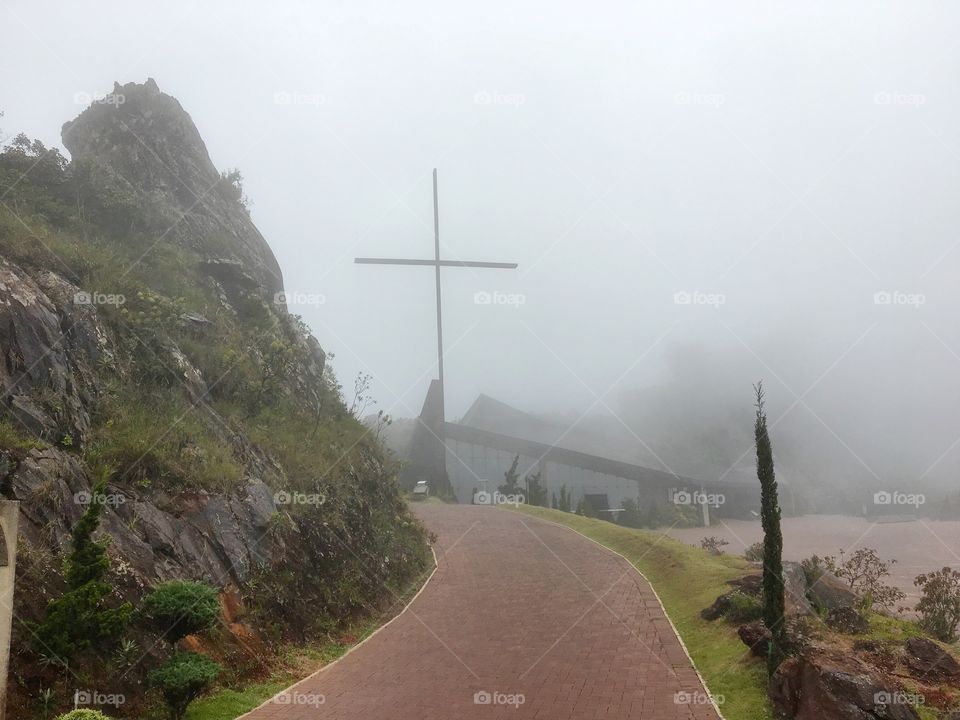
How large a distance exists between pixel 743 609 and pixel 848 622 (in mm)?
2486

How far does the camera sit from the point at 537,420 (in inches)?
2945

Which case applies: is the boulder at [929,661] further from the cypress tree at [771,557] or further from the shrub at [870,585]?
the shrub at [870,585]

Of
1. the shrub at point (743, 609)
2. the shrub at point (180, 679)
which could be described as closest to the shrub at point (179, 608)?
the shrub at point (180, 679)

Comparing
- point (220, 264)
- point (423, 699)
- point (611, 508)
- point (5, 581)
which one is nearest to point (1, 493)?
point (5, 581)

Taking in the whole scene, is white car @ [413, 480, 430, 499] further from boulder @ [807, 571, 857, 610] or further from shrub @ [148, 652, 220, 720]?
shrub @ [148, 652, 220, 720]

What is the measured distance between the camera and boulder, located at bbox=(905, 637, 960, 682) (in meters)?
11.4

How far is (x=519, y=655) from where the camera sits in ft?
50.8

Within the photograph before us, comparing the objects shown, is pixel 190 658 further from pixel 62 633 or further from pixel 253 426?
pixel 253 426

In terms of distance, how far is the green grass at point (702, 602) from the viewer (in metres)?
12.4

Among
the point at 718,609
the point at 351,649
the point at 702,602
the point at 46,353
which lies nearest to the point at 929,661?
the point at 718,609

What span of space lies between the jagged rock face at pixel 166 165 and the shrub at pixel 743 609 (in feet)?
74.0

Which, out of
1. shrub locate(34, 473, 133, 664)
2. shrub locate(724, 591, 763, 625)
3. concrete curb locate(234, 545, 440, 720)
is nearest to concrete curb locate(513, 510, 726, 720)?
shrub locate(724, 591, 763, 625)

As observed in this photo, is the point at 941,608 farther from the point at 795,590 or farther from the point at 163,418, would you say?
the point at 163,418

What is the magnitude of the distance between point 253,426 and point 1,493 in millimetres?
9878
